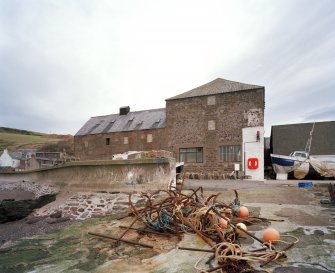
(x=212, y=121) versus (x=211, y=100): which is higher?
(x=211, y=100)

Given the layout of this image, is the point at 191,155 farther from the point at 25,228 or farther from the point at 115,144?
the point at 25,228

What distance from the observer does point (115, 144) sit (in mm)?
24766

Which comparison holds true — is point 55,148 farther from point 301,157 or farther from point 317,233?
point 317,233

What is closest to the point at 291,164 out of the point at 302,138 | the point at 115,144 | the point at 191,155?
the point at 302,138

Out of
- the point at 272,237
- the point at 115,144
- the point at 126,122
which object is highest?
the point at 126,122

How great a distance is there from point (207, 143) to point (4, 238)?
52.1ft

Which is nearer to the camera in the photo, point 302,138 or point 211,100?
point 302,138

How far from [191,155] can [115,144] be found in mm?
9050

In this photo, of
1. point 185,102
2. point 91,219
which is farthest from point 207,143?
point 91,219

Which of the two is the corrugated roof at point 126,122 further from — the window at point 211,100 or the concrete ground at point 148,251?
the concrete ground at point 148,251

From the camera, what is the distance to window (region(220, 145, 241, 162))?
18344 millimetres

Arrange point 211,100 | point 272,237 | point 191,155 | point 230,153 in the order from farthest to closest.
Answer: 1. point 191,155
2. point 211,100
3. point 230,153
4. point 272,237

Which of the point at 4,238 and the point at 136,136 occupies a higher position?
the point at 136,136

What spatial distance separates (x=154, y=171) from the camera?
7.50m
